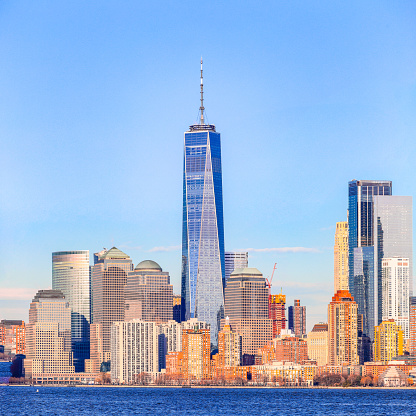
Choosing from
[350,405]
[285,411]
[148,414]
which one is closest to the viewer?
[148,414]

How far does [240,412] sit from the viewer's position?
17712 cm

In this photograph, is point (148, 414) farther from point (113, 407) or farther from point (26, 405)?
point (26, 405)

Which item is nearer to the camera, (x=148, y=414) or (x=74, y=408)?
(x=148, y=414)

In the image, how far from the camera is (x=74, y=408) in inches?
7382

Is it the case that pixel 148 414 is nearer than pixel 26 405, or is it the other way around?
pixel 148 414

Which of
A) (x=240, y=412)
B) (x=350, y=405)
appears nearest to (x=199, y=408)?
(x=240, y=412)

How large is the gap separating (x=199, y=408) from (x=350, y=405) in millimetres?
26917

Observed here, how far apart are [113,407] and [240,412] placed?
76.5ft

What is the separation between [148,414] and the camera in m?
170

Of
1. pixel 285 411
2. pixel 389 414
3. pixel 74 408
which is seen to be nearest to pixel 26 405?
pixel 74 408

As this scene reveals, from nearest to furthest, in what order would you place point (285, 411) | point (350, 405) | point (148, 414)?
1. point (148, 414)
2. point (285, 411)
3. point (350, 405)

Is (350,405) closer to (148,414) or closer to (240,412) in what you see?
(240,412)

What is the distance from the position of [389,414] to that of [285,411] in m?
16.4

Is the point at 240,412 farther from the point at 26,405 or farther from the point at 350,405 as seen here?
A: the point at 26,405
